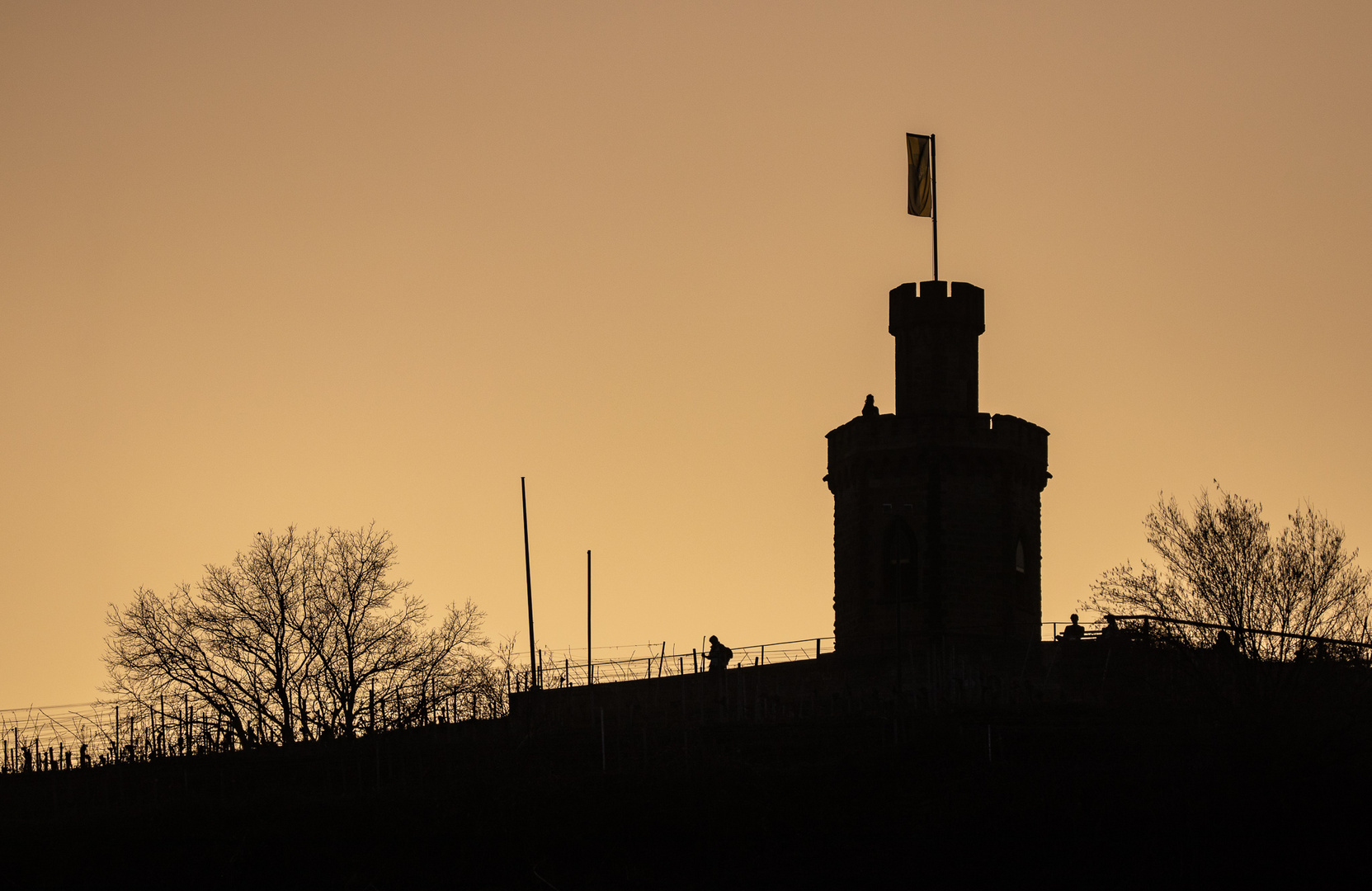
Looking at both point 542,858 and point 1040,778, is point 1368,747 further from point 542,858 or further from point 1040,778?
point 542,858

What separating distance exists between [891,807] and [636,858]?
5388 millimetres

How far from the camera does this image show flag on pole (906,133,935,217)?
59.7 m

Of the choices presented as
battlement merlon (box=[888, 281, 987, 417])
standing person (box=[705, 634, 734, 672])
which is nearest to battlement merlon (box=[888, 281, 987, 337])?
battlement merlon (box=[888, 281, 987, 417])

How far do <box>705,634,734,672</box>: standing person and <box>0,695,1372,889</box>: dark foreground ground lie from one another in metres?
8.39

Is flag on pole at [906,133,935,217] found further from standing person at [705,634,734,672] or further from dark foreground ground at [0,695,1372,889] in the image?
dark foreground ground at [0,695,1372,889]

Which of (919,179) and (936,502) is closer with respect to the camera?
(936,502)

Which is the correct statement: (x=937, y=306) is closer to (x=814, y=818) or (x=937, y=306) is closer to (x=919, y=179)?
(x=919, y=179)

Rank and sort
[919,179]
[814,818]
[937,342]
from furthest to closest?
1. [919,179]
2. [937,342]
3. [814,818]

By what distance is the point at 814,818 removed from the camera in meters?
39.6

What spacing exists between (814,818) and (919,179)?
84.9 feet

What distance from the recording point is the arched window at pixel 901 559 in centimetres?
5462

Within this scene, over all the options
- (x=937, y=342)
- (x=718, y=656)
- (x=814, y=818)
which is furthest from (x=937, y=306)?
(x=814, y=818)

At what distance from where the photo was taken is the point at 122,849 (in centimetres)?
4019

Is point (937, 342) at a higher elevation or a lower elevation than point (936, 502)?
higher
